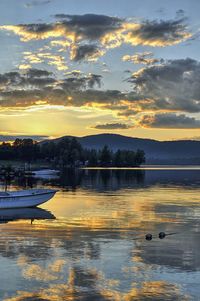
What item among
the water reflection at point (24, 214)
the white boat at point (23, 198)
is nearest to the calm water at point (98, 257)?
the water reflection at point (24, 214)

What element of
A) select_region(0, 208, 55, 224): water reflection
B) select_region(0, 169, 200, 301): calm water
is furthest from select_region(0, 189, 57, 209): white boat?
select_region(0, 169, 200, 301): calm water

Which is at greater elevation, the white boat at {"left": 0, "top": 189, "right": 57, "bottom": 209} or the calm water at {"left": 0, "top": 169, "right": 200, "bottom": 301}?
the white boat at {"left": 0, "top": 189, "right": 57, "bottom": 209}

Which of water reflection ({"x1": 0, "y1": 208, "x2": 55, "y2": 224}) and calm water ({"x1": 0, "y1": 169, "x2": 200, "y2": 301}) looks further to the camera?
water reflection ({"x1": 0, "y1": 208, "x2": 55, "y2": 224})

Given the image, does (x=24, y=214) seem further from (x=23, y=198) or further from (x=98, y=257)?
(x=98, y=257)

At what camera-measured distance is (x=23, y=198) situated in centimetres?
5803

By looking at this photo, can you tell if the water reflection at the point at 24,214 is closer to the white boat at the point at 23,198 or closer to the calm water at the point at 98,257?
the calm water at the point at 98,257

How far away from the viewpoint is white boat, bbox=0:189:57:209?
184ft

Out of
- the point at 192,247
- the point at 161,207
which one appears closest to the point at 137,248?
the point at 192,247

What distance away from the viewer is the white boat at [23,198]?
5596 centimetres

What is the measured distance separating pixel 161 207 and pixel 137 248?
29.6 meters

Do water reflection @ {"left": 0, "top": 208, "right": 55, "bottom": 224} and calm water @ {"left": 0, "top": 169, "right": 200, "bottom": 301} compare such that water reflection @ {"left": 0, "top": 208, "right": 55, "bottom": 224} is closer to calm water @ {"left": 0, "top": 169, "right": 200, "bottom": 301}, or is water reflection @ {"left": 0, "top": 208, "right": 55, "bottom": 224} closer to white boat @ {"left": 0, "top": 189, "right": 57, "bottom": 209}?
calm water @ {"left": 0, "top": 169, "right": 200, "bottom": 301}

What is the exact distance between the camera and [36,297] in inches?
827

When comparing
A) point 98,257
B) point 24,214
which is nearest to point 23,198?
point 24,214

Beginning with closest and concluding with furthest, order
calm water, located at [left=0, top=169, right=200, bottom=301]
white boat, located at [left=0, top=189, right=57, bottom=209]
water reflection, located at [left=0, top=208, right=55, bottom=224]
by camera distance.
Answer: calm water, located at [left=0, top=169, right=200, bottom=301] → water reflection, located at [left=0, top=208, right=55, bottom=224] → white boat, located at [left=0, top=189, right=57, bottom=209]
